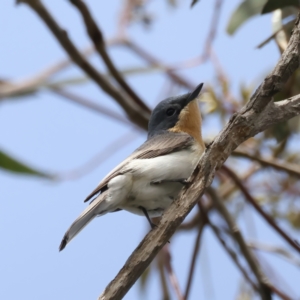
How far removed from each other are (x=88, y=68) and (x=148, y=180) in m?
1.06

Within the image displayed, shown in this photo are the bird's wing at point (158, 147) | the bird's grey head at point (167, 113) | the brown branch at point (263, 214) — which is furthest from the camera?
the bird's grey head at point (167, 113)

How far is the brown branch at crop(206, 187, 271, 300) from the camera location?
11.0 feet

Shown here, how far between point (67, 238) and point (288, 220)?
74.6 inches

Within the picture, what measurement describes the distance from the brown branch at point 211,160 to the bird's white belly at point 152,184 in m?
0.82

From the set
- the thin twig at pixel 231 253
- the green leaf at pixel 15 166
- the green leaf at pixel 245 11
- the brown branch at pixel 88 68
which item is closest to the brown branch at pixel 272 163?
the thin twig at pixel 231 253

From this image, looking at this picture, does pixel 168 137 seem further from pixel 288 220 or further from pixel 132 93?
pixel 288 220

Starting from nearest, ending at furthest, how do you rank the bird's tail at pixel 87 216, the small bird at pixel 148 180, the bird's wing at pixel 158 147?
the bird's tail at pixel 87 216 < the small bird at pixel 148 180 < the bird's wing at pixel 158 147

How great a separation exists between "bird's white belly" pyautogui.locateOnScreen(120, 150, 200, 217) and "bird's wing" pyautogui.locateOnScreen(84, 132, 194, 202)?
7cm

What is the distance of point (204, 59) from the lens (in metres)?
4.12

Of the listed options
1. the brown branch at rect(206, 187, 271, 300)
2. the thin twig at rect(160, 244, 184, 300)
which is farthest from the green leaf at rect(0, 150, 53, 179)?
the brown branch at rect(206, 187, 271, 300)

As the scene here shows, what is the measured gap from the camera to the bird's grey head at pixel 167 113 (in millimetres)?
3658

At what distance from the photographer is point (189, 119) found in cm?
360

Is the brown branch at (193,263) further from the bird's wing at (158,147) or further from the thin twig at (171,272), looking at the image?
the bird's wing at (158,147)

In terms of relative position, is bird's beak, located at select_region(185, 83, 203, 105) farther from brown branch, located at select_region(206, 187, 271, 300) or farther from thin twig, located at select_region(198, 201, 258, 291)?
Result: thin twig, located at select_region(198, 201, 258, 291)
